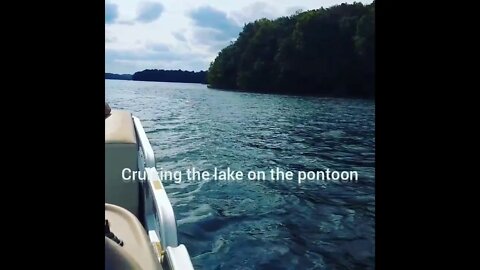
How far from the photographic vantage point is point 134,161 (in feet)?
7.55

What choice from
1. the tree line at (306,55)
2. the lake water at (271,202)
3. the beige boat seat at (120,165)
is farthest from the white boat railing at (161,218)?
the tree line at (306,55)

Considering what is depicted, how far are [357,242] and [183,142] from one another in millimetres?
4898

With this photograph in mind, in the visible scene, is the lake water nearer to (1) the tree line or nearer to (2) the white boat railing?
(2) the white boat railing

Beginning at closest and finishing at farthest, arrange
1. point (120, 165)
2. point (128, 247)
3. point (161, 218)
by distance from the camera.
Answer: point (128, 247), point (161, 218), point (120, 165)

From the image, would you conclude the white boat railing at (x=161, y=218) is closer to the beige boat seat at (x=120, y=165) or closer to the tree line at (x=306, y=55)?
the beige boat seat at (x=120, y=165)

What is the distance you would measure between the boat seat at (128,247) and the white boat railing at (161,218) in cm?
10

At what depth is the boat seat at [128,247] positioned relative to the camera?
0.98 m

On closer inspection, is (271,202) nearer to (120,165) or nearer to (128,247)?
(120,165)

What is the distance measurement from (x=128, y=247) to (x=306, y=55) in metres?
23.7

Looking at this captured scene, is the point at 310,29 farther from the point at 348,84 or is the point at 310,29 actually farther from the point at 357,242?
the point at 357,242

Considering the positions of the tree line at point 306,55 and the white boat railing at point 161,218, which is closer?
the white boat railing at point 161,218

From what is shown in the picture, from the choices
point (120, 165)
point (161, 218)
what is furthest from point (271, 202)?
point (161, 218)

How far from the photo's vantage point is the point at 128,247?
1300mm
